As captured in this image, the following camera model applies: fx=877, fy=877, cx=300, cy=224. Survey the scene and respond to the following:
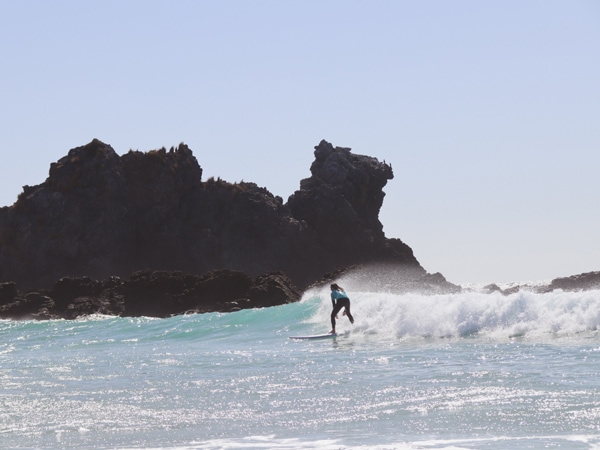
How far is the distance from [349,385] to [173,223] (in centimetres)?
6582

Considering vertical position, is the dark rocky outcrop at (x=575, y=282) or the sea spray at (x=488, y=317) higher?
the dark rocky outcrop at (x=575, y=282)

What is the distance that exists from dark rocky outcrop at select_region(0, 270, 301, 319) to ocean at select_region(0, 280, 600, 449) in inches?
749

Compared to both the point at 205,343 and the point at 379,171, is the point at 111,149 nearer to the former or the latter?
the point at 379,171

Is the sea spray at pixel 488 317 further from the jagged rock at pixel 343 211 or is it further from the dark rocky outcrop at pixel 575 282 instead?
the jagged rock at pixel 343 211

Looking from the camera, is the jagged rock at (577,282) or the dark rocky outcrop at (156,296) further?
the jagged rock at (577,282)

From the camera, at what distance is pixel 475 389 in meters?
12.3

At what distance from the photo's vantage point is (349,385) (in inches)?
533

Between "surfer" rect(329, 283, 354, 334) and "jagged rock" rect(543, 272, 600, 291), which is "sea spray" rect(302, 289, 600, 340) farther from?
"jagged rock" rect(543, 272, 600, 291)

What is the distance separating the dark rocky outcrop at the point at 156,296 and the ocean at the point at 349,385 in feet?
62.4

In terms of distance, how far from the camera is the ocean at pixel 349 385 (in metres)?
9.93

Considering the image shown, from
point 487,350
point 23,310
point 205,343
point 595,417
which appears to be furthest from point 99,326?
point 595,417

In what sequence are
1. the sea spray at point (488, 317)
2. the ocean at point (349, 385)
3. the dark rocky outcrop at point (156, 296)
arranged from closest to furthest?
the ocean at point (349, 385)
the sea spray at point (488, 317)
the dark rocky outcrop at point (156, 296)

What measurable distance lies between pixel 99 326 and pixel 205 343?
479 inches

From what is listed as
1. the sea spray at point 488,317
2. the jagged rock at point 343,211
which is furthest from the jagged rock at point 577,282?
the sea spray at point 488,317
